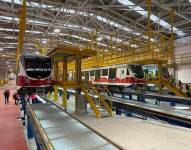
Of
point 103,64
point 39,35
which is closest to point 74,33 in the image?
point 39,35

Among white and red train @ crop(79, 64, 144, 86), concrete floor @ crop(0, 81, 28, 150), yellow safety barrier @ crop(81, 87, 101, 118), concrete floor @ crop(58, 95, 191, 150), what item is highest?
white and red train @ crop(79, 64, 144, 86)

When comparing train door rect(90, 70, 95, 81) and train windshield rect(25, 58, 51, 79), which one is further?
train door rect(90, 70, 95, 81)

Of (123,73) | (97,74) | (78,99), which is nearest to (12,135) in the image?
(78,99)

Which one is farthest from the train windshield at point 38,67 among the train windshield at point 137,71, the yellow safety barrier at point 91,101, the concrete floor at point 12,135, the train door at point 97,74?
the train door at point 97,74

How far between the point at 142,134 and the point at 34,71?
238 inches

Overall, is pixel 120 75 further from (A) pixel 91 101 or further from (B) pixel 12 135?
(B) pixel 12 135

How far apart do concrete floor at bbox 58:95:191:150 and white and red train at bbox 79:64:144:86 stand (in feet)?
21.4

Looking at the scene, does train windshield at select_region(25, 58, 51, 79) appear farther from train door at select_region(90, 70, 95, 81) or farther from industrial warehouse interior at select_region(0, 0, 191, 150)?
train door at select_region(90, 70, 95, 81)

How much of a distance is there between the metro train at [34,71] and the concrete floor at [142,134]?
3.70 meters

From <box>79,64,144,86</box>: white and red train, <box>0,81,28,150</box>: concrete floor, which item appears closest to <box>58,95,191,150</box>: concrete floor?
<box>0,81,28,150</box>: concrete floor

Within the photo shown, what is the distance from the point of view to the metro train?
9086mm

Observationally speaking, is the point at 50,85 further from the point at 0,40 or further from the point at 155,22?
the point at 0,40

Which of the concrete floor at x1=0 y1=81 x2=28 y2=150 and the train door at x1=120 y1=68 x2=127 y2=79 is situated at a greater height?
the train door at x1=120 y1=68 x2=127 y2=79

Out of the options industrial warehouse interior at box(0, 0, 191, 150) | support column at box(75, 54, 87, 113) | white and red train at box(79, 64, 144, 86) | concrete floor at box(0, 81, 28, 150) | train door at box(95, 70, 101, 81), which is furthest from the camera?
train door at box(95, 70, 101, 81)
